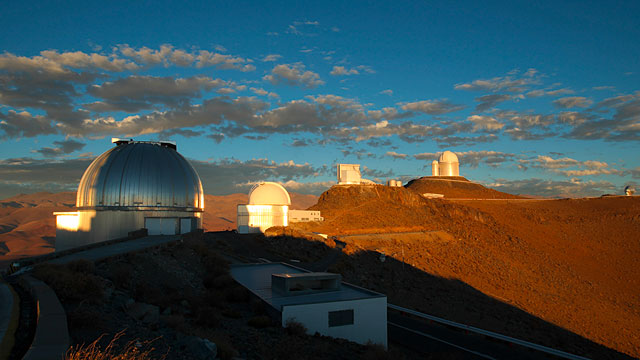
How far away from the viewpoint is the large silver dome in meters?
22.5

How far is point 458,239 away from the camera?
43.4 meters

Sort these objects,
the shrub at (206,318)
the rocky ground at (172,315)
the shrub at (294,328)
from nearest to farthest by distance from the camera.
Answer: the rocky ground at (172,315)
the shrub at (206,318)
the shrub at (294,328)

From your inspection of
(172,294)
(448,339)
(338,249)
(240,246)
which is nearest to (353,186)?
(338,249)

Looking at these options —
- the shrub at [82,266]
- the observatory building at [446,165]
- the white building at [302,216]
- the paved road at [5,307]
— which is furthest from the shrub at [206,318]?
the observatory building at [446,165]

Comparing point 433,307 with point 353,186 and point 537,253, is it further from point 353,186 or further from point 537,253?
point 353,186

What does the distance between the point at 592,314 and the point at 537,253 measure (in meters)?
16.8

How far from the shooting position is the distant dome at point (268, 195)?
121 ft

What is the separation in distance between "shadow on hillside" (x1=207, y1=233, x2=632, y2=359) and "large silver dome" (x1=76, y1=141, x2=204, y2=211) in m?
5.43

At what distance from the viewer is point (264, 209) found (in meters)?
36.6

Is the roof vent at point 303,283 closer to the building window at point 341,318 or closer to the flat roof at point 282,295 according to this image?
the flat roof at point 282,295

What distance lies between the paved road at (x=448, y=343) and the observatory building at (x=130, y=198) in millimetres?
14380

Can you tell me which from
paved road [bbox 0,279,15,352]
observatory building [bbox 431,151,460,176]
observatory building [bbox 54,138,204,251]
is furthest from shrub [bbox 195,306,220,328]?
observatory building [bbox 431,151,460,176]

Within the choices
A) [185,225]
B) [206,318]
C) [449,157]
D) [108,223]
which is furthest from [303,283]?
[449,157]

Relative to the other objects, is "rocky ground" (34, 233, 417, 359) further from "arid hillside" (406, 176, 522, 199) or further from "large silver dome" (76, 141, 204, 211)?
"arid hillside" (406, 176, 522, 199)
